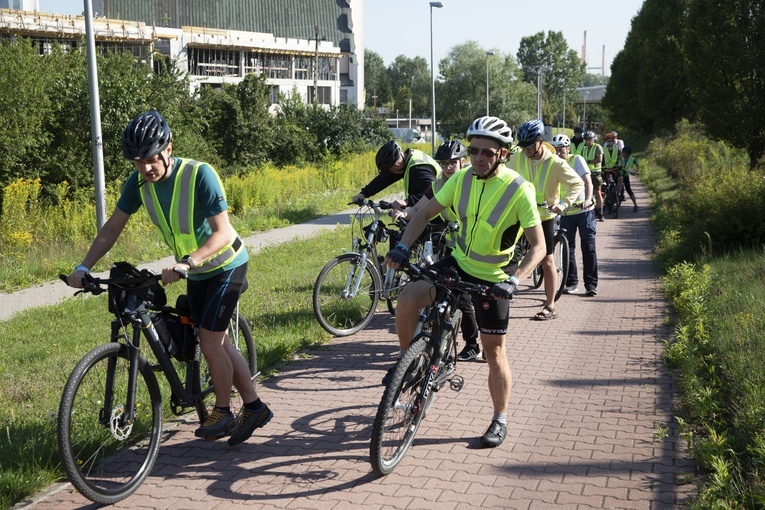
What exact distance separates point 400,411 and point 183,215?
5.33 ft

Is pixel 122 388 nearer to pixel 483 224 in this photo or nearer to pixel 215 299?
pixel 215 299

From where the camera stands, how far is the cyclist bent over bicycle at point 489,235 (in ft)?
16.8

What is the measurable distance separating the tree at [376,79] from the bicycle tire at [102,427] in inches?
6008

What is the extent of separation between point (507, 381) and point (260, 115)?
3482cm

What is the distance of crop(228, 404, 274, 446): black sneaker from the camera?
5352 millimetres

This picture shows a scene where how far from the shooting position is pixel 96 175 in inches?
613

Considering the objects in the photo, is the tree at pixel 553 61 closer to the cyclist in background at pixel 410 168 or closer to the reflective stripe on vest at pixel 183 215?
the cyclist in background at pixel 410 168

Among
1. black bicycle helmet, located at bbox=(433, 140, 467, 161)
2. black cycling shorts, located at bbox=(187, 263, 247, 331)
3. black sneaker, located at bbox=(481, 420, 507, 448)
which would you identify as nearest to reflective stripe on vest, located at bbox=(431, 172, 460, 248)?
black bicycle helmet, located at bbox=(433, 140, 467, 161)

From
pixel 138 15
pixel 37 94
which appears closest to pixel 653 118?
pixel 37 94

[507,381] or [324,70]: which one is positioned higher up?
[324,70]

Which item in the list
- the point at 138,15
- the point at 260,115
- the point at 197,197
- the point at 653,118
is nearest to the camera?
the point at 197,197

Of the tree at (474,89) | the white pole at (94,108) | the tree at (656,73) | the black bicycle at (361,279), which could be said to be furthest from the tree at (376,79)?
the black bicycle at (361,279)

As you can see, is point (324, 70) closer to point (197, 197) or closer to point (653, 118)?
point (653, 118)

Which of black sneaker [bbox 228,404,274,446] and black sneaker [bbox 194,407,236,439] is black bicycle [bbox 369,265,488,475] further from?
black sneaker [bbox 194,407,236,439]
